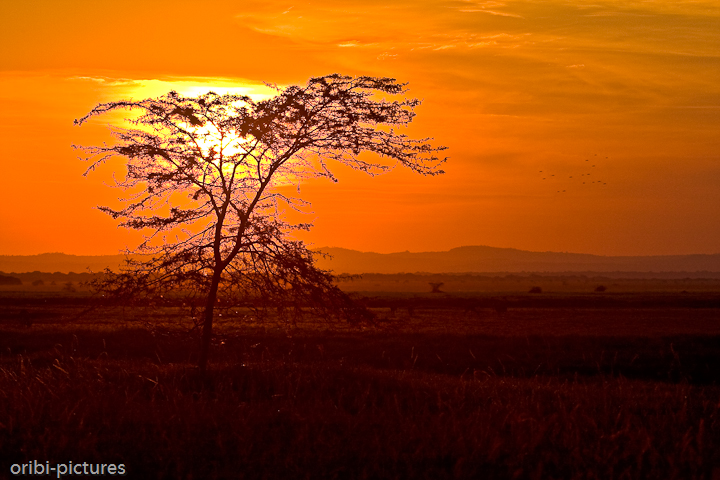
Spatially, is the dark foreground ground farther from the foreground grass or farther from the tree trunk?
the tree trunk

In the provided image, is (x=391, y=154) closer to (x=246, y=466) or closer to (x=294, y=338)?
(x=246, y=466)

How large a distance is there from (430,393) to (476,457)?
411 centimetres

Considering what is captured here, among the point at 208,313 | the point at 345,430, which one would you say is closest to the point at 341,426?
the point at 345,430

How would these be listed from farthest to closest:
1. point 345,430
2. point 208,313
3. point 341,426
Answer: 1. point 208,313
2. point 341,426
3. point 345,430

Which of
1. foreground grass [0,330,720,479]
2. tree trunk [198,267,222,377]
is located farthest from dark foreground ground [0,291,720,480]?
tree trunk [198,267,222,377]

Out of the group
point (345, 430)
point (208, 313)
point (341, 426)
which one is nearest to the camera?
point (345, 430)

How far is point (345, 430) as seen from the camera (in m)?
10.4

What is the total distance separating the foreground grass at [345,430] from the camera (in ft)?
30.3

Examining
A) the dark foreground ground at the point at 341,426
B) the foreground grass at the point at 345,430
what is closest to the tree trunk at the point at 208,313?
the dark foreground ground at the point at 341,426

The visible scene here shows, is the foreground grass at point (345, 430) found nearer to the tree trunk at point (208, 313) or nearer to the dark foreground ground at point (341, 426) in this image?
the dark foreground ground at point (341, 426)

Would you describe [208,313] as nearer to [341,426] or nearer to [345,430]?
[341,426]

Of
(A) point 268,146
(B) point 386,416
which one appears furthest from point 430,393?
(A) point 268,146

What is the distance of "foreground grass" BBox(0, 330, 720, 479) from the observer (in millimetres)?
9227

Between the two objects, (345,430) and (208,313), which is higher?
(208,313)
